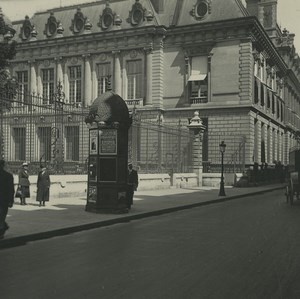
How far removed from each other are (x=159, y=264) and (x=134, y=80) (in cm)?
3788

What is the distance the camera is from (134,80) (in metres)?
45.0

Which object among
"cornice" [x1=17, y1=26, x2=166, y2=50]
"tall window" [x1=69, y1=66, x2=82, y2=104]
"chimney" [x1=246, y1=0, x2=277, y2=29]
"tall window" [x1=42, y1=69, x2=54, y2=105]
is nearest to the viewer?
"cornice" [x1=17, y1=26, x2=166, y2=50]

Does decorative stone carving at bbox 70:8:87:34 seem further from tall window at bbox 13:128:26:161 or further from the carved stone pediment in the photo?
A: tall window at bbox 13:128:26:161

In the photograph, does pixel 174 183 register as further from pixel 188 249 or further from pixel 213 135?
pixel 188 249

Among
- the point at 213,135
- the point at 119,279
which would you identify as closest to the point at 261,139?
the point at 213,135

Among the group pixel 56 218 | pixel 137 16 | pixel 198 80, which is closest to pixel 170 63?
pixel 198 80

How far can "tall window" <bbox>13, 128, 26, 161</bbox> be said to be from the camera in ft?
71.5

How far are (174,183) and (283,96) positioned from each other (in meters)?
30.9

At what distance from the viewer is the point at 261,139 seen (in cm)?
4519

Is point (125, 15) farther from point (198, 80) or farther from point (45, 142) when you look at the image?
point (45, 142)

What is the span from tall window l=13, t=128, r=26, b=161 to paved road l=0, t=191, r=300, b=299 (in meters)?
9.92

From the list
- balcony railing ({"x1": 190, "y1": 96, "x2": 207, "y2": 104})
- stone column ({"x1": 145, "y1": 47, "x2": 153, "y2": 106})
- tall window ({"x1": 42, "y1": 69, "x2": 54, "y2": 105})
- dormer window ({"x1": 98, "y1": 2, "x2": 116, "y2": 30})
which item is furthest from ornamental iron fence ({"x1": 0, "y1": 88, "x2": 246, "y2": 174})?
tall window ({"x1": 42, "y1": 69, "x2": 54, "y2": 105})

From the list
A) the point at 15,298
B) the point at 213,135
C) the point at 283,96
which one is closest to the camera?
the point at 15,298

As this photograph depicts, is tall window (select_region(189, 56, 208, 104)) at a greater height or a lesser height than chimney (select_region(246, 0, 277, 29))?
lesser
